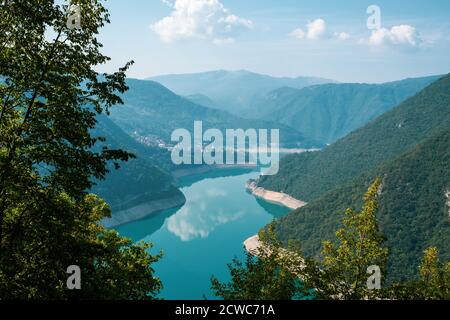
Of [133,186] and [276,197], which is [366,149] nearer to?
[276,197]

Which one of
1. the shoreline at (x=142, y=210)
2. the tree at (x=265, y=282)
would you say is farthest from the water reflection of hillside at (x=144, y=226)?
the tree at (x=265, y=282)

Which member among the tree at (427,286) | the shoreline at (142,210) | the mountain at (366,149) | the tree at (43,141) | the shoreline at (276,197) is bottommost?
the tree at (427,286)

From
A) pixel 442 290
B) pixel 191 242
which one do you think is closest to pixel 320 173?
pixel 191 242

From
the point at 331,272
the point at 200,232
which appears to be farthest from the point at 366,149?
the point at 331,272

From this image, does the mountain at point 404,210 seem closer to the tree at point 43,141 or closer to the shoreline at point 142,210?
the shoreline at point 142,210

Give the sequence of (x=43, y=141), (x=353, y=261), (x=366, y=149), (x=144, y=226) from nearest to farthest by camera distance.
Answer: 1. (x=43, y=141)
2. (x=353, y=261)
3. (x=144, y=226)
4. (x=366, y=149)

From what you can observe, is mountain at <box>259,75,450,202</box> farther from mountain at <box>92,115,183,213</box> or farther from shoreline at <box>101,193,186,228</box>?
mountain at <box>92,115,183,213</box>

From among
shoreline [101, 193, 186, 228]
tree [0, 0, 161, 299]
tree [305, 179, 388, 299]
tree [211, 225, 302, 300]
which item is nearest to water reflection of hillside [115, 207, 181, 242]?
shoreline [101, 193, 186, 228]
